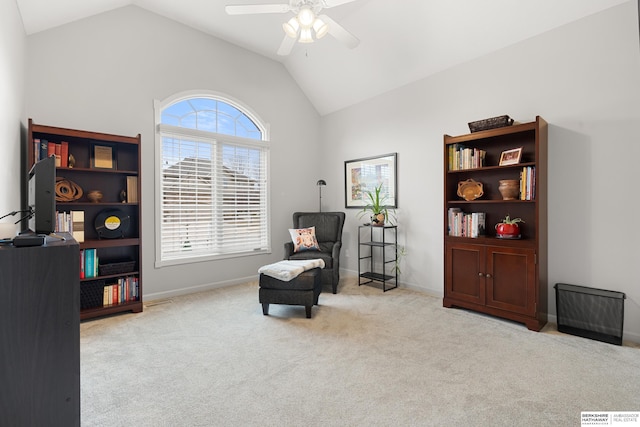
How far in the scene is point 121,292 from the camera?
3.36m

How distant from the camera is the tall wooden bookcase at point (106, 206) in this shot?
→ 315cm

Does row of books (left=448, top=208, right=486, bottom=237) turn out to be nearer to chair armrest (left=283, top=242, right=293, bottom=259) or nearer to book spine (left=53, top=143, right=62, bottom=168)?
chair armrest (left=283, top=242, right=293, bottom=259)

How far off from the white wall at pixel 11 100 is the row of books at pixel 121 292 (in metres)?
1.08

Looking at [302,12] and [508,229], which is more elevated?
[302,12]

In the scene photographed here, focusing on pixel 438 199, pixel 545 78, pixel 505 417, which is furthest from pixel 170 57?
pixel 505 417

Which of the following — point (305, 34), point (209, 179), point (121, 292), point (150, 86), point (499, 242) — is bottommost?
point (121, 292)

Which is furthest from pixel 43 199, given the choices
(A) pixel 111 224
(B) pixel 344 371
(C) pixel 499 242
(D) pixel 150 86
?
(C) pixel 499 242

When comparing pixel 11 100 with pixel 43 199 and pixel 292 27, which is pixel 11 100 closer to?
pixel 43 199

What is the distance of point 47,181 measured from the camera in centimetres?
143

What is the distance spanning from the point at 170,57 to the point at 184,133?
0.96 m

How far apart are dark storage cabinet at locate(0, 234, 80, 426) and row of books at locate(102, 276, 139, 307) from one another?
2.53 meters

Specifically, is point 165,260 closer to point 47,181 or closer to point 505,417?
point 47,181

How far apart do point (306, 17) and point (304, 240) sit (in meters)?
2.84

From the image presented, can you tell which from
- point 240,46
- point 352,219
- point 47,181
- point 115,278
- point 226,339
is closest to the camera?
point 47,181
